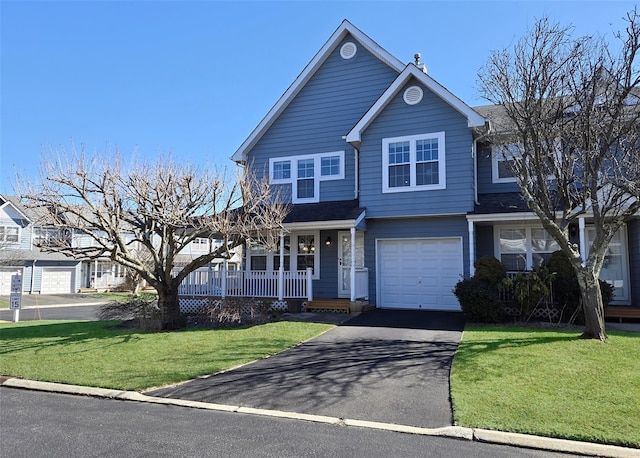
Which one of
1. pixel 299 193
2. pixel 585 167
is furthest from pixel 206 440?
pixel 299 193

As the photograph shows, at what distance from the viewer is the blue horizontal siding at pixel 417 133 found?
13781mm

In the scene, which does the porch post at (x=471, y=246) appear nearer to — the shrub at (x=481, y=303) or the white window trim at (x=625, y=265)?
the shrub at (x=481, y=303)

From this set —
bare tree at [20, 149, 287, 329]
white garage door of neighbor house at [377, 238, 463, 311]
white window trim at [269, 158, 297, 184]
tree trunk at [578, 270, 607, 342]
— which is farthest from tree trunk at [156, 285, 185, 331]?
tree trunk at [578, 270, 607, 342]

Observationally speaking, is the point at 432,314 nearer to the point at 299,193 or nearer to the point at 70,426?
the point at 299,193

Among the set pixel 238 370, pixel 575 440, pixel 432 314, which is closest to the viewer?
pixel 575 440

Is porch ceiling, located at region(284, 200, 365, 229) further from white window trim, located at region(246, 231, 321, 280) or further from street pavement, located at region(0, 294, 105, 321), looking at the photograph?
street pavement, located at region(0, 294, 105, 321)

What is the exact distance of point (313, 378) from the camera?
707 cm

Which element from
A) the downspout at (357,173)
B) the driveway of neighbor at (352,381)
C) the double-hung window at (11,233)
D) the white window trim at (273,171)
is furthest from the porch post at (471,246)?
the double-hung window at (11,233)

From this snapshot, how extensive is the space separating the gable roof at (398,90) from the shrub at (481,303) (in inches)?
204

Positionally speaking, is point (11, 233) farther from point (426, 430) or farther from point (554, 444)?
point (554, 444)

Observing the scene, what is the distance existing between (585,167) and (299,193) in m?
9.97

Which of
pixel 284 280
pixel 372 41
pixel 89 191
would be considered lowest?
pixel 284 280

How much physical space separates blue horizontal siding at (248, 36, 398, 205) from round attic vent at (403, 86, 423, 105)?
1.88 meters

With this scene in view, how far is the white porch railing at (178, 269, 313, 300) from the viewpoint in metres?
14.8
